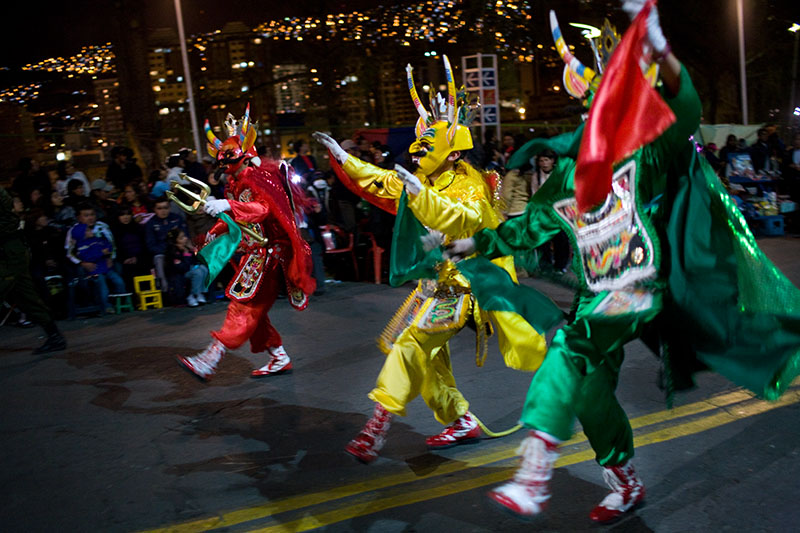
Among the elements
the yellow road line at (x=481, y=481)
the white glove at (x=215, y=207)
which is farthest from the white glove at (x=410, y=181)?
the white glove at (x=215, y=207)

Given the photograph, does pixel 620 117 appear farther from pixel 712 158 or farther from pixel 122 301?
pixel 712 158

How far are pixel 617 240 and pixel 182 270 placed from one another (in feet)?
24.6

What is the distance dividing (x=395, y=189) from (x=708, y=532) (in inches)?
94.8

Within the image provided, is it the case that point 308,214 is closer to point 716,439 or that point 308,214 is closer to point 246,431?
point 246,431

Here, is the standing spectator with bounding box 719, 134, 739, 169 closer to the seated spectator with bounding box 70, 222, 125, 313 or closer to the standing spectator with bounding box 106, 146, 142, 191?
the standing spectator with bounding box 106, 146, 142, 191

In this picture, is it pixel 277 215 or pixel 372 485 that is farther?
pixel 277 215

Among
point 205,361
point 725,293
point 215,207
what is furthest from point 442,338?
point 205,361

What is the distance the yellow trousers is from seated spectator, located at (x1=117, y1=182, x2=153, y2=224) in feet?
21.4

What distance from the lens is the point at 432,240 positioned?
3625 mm

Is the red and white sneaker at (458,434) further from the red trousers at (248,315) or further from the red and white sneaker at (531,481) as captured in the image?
the red trousers at (248,315)

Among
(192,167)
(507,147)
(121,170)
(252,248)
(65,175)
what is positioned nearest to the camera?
(252,248)

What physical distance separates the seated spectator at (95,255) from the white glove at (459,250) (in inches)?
277

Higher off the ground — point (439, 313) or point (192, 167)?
point (192, 167)

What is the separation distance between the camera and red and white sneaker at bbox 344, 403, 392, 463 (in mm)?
4031
